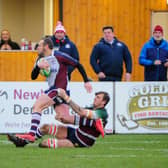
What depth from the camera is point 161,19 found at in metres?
23.6

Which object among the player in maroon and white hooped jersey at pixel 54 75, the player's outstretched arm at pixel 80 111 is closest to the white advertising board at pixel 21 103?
the player in maroon and white hooped jersey at pixel 54 75

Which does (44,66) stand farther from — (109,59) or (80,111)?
(109,59)

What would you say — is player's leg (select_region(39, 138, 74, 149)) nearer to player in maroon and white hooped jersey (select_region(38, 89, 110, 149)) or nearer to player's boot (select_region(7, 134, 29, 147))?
player in maroon and white hooped jersey (select_region(38, 89, 110, 149))

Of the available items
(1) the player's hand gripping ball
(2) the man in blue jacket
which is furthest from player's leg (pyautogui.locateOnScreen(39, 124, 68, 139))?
(2) the man in blue jacket

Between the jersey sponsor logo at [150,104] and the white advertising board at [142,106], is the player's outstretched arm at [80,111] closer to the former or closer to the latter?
the white advertising board at [142,106]

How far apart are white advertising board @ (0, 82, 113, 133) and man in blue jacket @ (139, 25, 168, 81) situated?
111 cm

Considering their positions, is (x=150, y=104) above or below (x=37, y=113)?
below

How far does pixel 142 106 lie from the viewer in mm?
17922

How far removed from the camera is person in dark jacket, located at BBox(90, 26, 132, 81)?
60.0ft

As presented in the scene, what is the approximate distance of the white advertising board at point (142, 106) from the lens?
58.4 ft

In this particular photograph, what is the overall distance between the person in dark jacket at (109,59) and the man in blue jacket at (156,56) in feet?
1.27

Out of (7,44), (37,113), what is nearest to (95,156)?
(37,113)

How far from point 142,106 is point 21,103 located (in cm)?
246

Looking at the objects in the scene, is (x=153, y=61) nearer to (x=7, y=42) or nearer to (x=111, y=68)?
(x=111, y=68)
